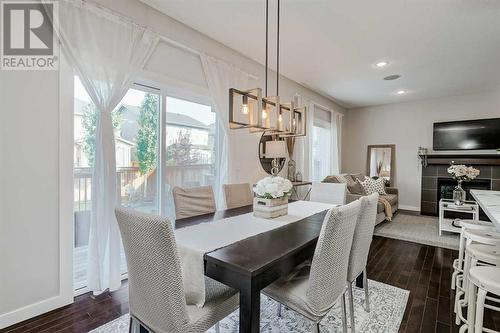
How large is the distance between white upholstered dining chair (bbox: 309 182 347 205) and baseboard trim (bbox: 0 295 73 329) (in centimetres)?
270

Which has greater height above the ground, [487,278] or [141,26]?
[141,26]

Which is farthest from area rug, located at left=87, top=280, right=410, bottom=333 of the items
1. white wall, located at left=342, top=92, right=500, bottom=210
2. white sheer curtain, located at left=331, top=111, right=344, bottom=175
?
white wall, located at left=342, top=92, right=500, bottom=210

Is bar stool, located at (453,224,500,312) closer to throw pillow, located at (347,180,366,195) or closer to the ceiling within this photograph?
the ceiling

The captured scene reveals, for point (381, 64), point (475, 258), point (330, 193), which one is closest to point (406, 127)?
point (381, 64)

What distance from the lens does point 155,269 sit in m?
1.17

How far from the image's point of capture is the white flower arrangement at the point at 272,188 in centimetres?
209

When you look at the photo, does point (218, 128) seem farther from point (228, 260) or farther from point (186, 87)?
point (228, 260)

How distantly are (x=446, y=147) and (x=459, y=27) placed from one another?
381cm

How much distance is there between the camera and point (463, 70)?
427cm

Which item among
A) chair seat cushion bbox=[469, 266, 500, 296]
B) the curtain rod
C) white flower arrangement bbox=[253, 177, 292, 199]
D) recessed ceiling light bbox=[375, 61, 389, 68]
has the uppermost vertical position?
recessed ceiling light bbox=[375, 61, 389, 68]

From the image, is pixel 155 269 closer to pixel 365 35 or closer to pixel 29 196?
pixel 29 196

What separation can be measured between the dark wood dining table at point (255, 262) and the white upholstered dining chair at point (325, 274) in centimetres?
16

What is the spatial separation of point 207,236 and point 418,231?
14.4 ft

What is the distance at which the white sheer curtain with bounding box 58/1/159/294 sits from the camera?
85.3 inches
